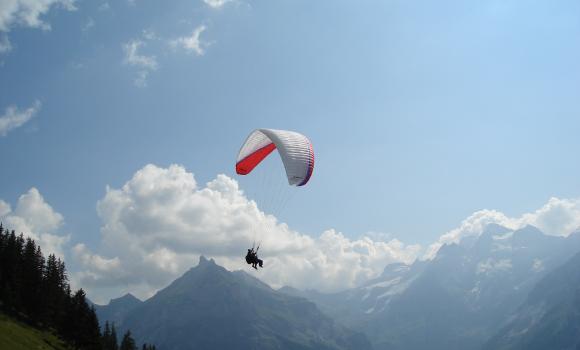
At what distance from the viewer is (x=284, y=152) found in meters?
48.1

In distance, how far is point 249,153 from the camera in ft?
183

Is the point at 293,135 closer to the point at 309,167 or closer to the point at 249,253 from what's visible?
the point at 309,167

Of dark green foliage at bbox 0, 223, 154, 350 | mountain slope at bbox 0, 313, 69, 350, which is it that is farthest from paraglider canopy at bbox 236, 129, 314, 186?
dark green foliage at bbox 0, 223, 154, 350

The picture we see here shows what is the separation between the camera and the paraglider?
47312 millimetres

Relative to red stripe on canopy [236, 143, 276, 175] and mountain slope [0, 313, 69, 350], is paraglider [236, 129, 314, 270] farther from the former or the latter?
mountain slope [0, 313, 69, 350]

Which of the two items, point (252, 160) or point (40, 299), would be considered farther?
point (40, 299)

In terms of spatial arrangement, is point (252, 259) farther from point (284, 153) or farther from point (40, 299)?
point (40, 299)

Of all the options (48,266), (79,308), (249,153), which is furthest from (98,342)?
(249,153)

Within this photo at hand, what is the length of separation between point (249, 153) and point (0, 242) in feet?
182

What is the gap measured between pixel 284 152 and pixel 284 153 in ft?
0.36

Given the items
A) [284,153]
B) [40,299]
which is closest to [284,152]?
[284,153]

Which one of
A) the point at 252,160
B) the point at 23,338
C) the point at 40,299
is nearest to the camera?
the point at 252,160

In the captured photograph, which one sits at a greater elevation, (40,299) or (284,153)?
(284,153)

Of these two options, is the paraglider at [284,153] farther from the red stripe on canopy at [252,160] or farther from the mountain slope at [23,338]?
the mountain slope at [23,338]
